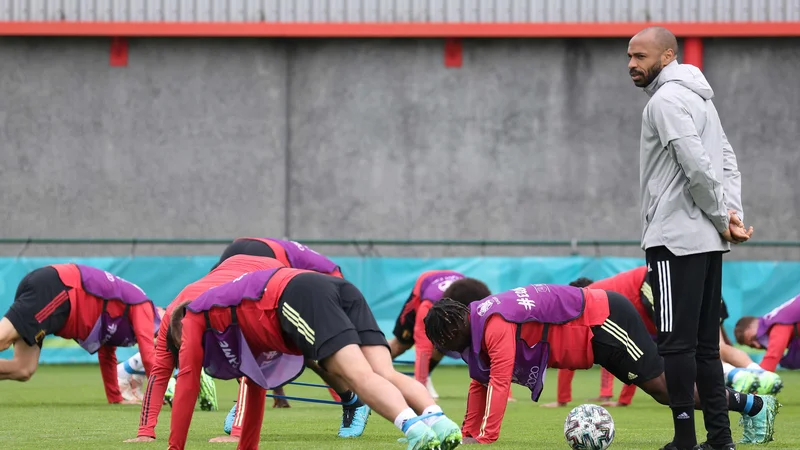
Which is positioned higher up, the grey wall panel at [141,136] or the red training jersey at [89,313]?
the grey wall panel at [141,136]

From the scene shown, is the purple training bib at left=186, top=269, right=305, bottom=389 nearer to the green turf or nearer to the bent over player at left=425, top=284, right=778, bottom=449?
the green turf

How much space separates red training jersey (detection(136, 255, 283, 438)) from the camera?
7.51 metres

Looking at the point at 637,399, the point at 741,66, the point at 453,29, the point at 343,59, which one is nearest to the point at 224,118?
the point at 343,59

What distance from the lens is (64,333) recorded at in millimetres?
11930

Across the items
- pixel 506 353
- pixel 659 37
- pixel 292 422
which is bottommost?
pixel 292 422

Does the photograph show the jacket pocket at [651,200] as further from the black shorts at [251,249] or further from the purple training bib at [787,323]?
the purple training bib at [787,323]

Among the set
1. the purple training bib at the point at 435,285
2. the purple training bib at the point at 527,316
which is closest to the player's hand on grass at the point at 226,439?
the purple training bib at the point at 527,316

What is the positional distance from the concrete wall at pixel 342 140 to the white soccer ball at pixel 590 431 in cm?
1410

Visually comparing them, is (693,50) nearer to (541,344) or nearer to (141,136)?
(141,136)

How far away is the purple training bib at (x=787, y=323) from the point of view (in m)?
12.3

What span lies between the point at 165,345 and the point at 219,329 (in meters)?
1.24

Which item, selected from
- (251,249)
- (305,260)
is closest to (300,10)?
(305,260)

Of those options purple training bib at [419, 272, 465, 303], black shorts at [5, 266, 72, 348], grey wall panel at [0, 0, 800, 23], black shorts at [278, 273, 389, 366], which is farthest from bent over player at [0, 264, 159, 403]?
grey wall panel at [0, 0, 800, 23]

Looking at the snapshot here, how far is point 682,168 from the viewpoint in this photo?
6.33 metres
